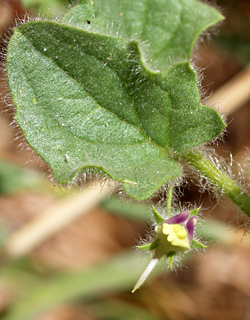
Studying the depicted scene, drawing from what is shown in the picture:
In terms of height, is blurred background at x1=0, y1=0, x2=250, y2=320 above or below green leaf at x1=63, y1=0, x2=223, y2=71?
below

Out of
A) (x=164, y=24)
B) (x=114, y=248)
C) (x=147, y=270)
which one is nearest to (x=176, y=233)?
(x=147, y=270)

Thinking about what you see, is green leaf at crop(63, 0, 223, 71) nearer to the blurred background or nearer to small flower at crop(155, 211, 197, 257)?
small flower at crop(155, 211, 197, 257)

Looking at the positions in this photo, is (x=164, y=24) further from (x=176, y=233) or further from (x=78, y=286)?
(x=78, y=286)

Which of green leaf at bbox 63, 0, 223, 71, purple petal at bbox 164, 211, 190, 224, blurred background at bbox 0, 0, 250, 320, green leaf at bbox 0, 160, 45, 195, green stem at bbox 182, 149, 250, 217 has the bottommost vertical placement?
blurred background at bbox 0, 0, 250, 320

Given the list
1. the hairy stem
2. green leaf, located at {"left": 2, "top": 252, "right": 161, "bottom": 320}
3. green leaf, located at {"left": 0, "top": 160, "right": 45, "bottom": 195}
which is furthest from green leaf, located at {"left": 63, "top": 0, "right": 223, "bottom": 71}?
green leaf, located at {"left": 2, "top": 252, "right": 161, "bottom": 320}

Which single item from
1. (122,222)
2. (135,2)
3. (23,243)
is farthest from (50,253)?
(135,2)

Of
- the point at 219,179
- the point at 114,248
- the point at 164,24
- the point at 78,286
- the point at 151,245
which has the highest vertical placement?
the point at 164,24
